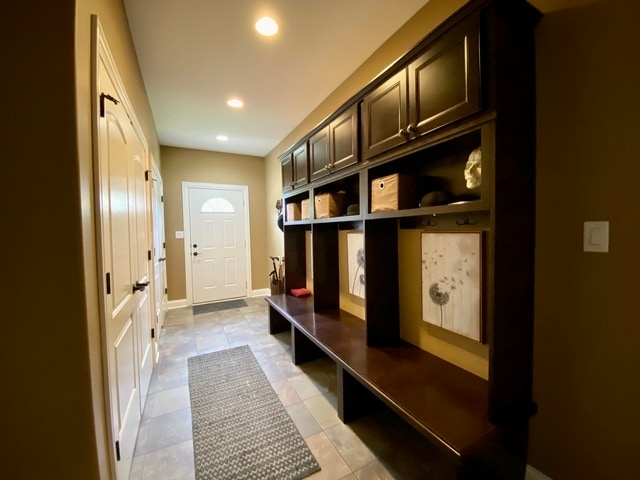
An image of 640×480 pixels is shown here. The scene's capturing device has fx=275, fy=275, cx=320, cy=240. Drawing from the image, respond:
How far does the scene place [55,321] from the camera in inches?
36.9

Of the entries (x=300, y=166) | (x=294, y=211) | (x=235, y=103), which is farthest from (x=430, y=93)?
(x=235, y=103)

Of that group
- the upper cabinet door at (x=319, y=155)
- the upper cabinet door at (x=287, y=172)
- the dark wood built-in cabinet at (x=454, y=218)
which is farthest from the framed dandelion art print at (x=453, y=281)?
the upper cabinet door at (x=287, y=172)

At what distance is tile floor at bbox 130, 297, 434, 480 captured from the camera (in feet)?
4.91

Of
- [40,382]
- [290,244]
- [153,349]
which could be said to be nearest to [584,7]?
[40,382]

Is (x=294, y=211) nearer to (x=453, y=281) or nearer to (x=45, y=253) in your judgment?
(x=453, y=281)

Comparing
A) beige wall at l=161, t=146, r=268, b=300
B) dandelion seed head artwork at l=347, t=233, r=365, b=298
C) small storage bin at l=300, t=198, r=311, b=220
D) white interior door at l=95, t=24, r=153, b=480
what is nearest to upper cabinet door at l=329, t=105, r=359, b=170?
dandelion seed head artwork at l=347, t=233, r=365, b=298

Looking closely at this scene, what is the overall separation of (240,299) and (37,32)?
14.9 feet

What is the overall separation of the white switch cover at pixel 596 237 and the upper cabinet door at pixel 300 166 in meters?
2.06

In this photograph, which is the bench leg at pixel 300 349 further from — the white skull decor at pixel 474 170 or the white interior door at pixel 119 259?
the white skull decor at pixel 474 170

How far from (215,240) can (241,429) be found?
3586 mm

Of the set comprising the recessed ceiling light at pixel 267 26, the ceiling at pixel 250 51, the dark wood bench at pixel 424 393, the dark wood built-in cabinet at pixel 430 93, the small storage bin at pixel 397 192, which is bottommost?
the dark wood bench at pixel 424 393

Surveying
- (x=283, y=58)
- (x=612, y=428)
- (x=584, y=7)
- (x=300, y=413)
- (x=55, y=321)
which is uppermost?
(x=283, y=58)

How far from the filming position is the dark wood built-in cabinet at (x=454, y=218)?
1103mm

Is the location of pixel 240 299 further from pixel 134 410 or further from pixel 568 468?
pixel 568 468
